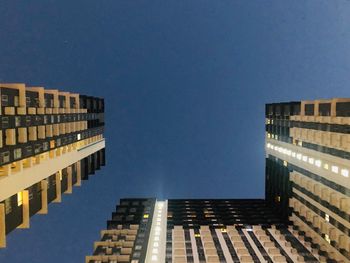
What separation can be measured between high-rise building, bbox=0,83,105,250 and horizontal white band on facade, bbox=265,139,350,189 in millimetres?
43801

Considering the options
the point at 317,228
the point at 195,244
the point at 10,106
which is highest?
the point at 10,106

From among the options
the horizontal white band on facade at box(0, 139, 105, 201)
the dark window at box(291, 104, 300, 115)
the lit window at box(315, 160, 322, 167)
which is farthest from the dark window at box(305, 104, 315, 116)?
the horizontal white band on facade at box(0, 139, 105, 201)

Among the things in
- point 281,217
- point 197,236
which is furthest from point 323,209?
point 197,236

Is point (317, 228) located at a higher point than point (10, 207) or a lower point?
lower

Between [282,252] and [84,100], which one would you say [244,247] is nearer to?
[282,252]

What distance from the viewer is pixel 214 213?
103562 millimetres

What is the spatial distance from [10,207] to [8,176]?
4019 millimetres

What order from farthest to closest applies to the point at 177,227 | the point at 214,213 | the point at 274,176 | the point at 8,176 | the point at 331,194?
1. the point at 214,213
2. the point at 274,176
3. the point at 177,227
4. the point at 331,194
5. the point at 8,176

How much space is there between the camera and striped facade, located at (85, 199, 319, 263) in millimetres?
72812

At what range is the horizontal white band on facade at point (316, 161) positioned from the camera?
59875 millimetres

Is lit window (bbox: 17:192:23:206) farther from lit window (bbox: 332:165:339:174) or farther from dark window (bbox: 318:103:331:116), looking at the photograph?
dark window (bbox: 318:103:331:116)

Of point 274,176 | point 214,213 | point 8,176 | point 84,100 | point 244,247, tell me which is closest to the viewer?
point 8,176

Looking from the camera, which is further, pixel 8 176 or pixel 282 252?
pixel 282 252

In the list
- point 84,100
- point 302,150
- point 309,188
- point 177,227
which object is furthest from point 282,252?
point 84,100
